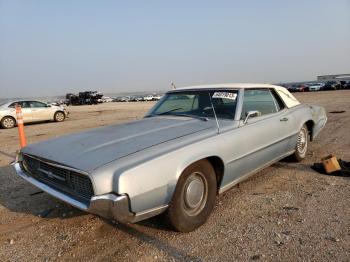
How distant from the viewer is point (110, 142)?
3.32 metres

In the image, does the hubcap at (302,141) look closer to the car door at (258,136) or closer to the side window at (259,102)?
the car door at (258,136)

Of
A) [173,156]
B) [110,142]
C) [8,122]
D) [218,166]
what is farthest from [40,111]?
[173,156]

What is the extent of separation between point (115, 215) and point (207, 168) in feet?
3.78

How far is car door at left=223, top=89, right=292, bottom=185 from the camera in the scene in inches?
146

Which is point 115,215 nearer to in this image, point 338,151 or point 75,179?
point 75,179

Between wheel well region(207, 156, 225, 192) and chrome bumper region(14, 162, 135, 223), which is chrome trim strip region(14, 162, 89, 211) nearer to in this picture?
chrome bumper region(14, 162, 135, 223)

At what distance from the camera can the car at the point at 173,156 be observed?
2693 mm

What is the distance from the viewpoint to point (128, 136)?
3523mm

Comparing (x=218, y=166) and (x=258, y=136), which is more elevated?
(x=258, y=136)

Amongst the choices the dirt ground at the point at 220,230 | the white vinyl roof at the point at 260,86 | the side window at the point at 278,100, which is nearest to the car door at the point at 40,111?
the dirt ground at the point at 220,230

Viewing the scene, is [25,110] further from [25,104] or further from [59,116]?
[59,116]

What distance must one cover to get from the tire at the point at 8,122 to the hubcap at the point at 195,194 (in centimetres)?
1382

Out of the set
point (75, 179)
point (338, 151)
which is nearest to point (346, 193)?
point (338, 151)

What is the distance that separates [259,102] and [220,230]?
208 cm
